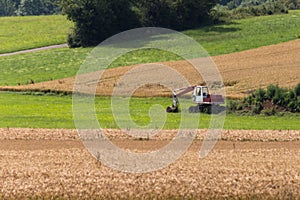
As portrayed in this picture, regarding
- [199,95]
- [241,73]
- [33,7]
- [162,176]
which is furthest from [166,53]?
[33,7]

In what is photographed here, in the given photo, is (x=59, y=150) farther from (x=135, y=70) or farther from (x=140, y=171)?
(x=135, y=70)

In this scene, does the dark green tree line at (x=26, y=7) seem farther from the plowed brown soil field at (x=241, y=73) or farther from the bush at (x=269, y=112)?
the bush at (x=269, y=112)

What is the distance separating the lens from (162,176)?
2223 centimetres

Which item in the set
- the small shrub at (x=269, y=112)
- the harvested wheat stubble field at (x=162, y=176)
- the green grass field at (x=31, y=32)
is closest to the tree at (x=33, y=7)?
the green grass field at (x=31, y=32)

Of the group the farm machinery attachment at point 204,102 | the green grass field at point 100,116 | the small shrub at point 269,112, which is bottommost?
the green grass field at point 100,116

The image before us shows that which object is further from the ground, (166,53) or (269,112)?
(166,53)

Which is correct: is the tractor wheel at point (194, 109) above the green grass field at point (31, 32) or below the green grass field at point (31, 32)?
below

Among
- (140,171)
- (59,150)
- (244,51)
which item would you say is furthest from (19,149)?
(244,51)

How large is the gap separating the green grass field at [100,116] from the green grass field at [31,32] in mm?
39351

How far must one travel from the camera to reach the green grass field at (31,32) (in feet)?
295

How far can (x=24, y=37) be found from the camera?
313 feet

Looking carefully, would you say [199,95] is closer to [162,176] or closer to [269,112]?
[269,112]

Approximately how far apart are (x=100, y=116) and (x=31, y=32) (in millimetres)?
61271

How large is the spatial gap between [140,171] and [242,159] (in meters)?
5.47
